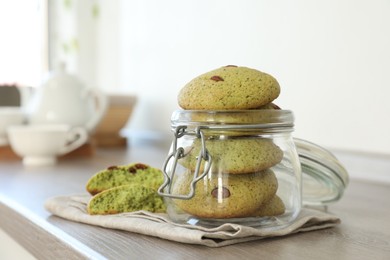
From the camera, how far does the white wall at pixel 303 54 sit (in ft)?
2.72

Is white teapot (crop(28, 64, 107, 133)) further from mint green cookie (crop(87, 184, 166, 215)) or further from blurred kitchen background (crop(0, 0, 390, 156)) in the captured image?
mint green cookie (crop(87, 184, 166, 215))

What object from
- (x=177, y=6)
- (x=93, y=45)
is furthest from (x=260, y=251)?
(x=93, y=45)

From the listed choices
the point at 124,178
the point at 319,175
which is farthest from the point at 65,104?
the point at 319,175

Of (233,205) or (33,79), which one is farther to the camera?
(33,79)

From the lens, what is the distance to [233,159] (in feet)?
1.47

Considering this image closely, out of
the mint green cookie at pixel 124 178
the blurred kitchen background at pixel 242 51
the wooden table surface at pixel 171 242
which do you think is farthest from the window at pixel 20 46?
the mint green cookie at pixel 124 178

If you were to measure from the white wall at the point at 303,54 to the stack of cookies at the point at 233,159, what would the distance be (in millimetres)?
411

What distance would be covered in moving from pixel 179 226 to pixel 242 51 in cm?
70

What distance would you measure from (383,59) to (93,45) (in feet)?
4.33

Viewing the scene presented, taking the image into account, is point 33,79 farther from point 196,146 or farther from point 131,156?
point 196,146

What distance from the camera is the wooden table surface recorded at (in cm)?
42

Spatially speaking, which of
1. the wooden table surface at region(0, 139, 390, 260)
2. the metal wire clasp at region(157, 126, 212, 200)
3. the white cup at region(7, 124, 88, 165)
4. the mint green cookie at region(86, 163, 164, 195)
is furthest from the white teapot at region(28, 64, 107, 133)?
the metal wire clasp at region(157, 126, 212, 200)

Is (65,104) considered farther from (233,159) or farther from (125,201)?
(233,159)

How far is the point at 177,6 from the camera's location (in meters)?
1.39
